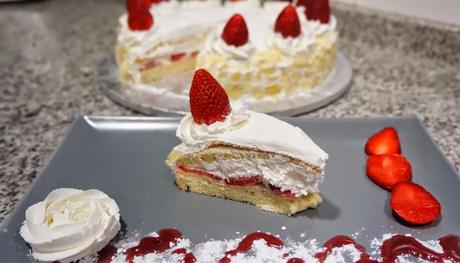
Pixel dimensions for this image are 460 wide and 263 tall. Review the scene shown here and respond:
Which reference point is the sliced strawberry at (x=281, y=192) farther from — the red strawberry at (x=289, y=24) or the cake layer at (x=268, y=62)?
the red strawberry at (x=289, y=24)

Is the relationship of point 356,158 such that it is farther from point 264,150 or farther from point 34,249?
point 34,249

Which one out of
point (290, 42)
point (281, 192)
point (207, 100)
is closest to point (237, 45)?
point (290, 42)

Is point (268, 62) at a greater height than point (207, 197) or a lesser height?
greater

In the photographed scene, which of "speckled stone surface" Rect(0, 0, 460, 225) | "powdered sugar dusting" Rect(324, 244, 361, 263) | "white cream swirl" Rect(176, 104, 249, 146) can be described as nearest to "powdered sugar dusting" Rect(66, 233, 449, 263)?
"powdered sugar dusting" Rect(324, 244, 361, 263)

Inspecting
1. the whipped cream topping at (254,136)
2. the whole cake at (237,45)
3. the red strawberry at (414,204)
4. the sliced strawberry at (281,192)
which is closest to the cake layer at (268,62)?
the whole cake at (237,45)

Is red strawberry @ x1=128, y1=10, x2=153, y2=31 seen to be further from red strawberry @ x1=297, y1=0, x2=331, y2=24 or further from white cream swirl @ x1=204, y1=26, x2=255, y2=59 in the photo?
red strawberry @ x1=297, y1=0, x2=331, y2=24

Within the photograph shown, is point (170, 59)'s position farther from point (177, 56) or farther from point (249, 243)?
point (249, 243)

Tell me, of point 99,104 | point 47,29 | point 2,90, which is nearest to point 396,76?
point 99,104
